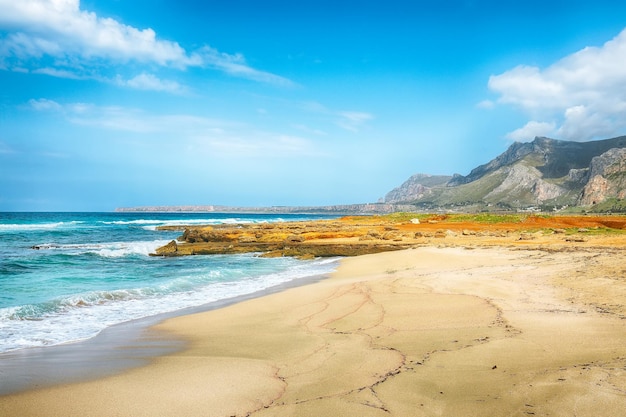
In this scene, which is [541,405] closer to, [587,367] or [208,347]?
[587,367]

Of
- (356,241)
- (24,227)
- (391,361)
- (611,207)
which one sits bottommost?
(611,207)

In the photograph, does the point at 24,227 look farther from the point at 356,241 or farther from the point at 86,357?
the point at 86,357

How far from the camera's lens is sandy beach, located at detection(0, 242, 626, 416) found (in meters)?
4.37

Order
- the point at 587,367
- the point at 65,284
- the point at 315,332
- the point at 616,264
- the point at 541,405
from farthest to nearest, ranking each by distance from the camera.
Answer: the point at 65,284 → the point at 616,264 → the point at 315,332 → the point at 587,367 → the point at 541,405

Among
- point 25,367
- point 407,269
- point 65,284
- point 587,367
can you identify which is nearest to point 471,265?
point 407,269

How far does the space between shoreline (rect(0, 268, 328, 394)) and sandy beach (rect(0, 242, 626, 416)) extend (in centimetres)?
31

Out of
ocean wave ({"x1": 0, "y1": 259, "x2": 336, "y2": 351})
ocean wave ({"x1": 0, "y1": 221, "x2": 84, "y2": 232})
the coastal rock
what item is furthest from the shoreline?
ocean wave ({"x1": 0, "y1": 221, "x2": 84, "y2": 232})

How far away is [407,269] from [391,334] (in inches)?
372

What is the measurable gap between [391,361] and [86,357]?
514 centimetres

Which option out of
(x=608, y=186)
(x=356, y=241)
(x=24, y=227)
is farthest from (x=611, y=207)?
(x=24, y=227)

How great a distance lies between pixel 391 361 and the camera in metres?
Answer: 5.69

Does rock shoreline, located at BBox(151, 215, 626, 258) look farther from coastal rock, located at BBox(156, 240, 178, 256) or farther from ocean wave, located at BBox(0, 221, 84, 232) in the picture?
ocean wave, located at BBox(0, 221, 84, 232)

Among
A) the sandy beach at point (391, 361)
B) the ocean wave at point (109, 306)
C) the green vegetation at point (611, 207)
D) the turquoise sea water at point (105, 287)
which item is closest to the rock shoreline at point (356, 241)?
the turquoise sea water at point (105, 287)

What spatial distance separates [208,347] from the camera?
723 centimetres
